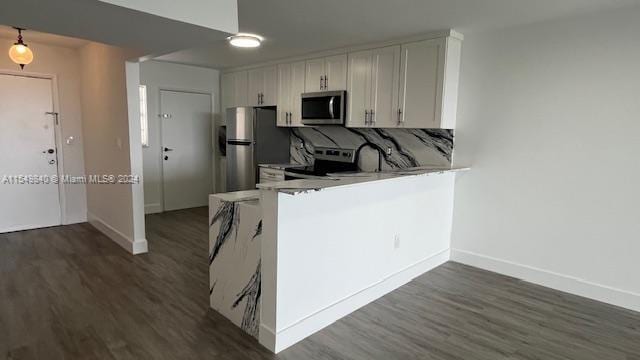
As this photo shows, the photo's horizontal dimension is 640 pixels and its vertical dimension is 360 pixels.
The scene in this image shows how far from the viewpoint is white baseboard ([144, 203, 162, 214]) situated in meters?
5.70

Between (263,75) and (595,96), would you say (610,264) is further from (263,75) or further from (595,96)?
(263,75)

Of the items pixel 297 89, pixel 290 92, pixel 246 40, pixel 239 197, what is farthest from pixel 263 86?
pixel 239 197

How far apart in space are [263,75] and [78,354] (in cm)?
400

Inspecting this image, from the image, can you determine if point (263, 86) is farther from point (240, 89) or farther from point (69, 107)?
point (69, 107)

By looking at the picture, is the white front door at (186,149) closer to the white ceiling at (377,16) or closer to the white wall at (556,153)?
the white ceiling at (377,16)

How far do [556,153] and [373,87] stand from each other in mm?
1820

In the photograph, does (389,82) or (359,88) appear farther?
(359,88)

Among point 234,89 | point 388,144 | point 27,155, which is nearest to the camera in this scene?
point 388,144

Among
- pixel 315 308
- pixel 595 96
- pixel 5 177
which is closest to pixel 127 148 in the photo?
pixel 5 177

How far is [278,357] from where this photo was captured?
2230 millimetres

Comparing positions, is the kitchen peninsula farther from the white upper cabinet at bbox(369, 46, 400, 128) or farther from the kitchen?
the white upper cabinet at bbox(369, 46, 400, 128)

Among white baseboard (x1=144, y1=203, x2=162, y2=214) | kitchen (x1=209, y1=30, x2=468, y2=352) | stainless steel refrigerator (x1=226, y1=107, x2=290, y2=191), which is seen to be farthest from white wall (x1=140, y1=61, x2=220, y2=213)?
stainless steel refrigerator (x1=226, y1=107, x2=290, y2=191)

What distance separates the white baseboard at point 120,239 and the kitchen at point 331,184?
1619mm

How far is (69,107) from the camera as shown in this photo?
5.01 meters
